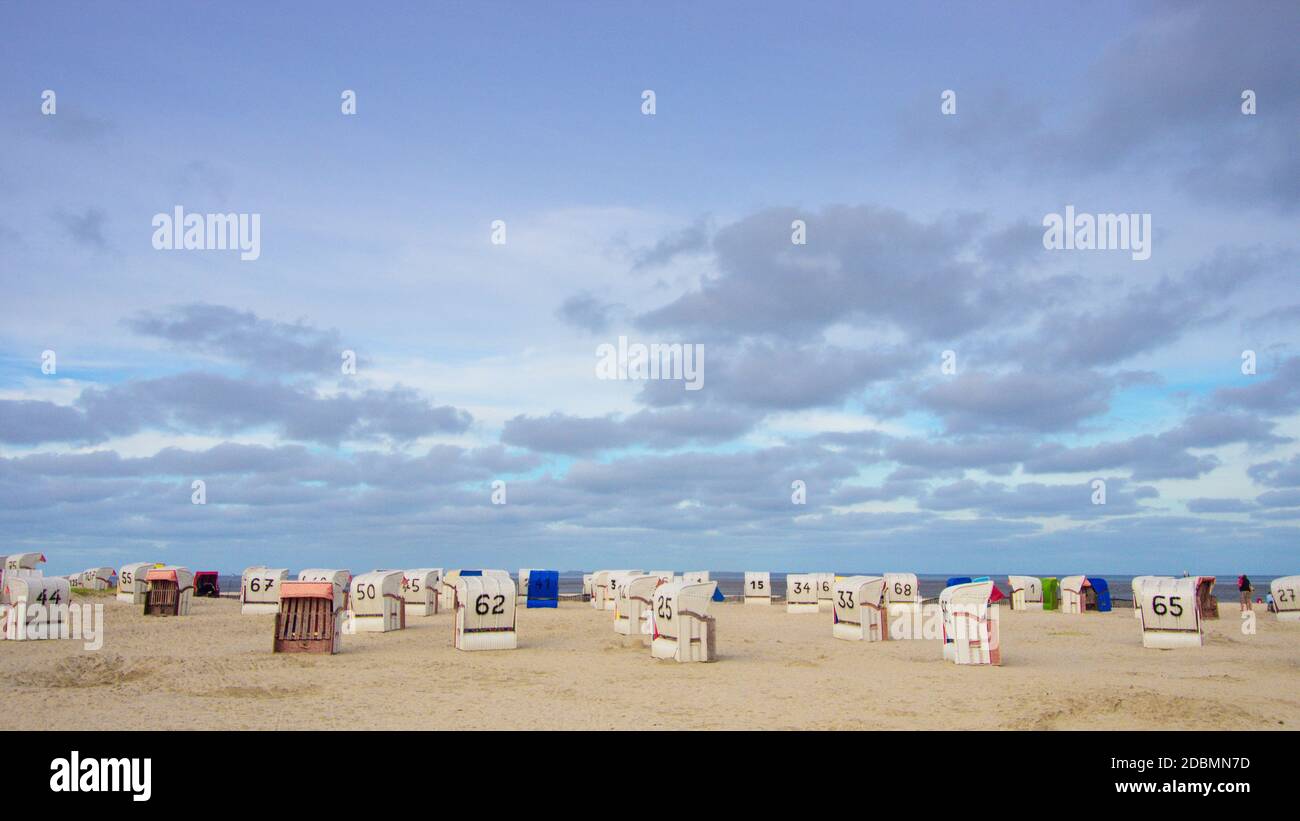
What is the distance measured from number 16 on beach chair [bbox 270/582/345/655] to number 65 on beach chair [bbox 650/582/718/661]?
29.6ft

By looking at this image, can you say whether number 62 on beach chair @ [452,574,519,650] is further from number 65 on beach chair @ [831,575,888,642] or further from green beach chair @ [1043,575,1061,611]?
green beach chair @ [1043,575,1061,611]

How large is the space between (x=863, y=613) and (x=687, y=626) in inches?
372

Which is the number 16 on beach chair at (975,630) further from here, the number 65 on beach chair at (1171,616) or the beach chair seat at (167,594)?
the beach chair seat at (167,594)

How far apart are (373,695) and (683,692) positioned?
609cm

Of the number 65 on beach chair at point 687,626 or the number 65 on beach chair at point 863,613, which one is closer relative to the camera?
the number 65 on beach chair at point 687,626

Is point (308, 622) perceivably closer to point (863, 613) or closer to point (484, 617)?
point (484, 617)

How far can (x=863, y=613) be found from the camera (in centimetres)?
→ 3022

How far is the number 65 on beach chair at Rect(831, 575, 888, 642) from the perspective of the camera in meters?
30.2

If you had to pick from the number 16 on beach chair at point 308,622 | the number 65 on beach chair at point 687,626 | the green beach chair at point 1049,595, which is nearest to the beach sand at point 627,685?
the number 65 on beach chair at point 687,626

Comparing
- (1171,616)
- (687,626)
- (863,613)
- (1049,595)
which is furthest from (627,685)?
(1049,595)

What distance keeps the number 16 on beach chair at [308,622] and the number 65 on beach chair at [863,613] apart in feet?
55.2

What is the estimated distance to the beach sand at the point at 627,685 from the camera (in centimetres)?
1452
